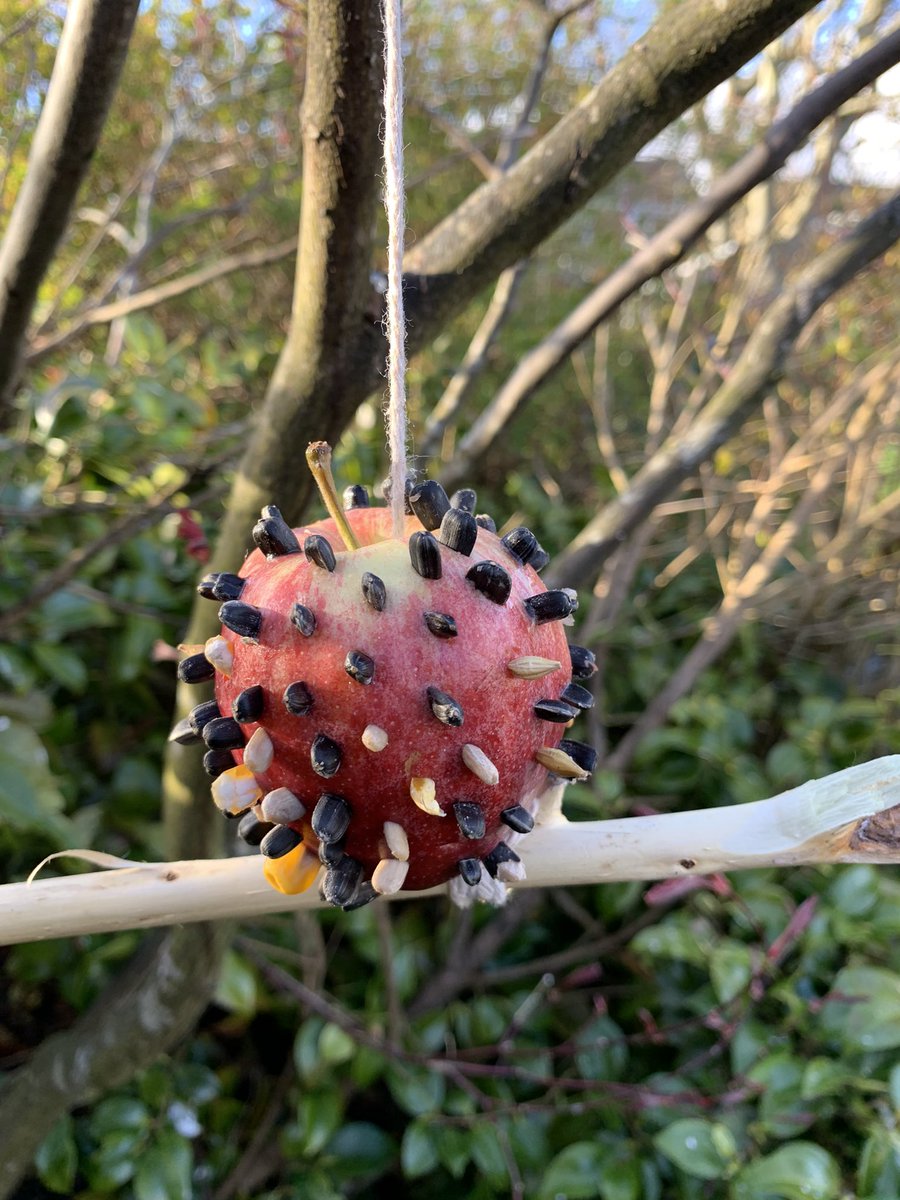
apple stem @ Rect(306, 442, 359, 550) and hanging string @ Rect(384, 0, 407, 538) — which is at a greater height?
hanging string @ Rect(384, 0, 407, 538)

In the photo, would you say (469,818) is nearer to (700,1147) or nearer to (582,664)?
(582,664)

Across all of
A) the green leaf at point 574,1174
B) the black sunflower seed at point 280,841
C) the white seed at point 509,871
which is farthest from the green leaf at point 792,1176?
the black sunflower seed at point 280,841

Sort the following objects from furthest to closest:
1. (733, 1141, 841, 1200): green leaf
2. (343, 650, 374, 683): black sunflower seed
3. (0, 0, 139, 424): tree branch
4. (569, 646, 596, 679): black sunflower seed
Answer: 1. (733, 1141, 841, 1200): green leaf
2. (0, 0, 139, 424): tree branch
3. (569, 646, 596, 679): black sunflower seed
4. (343, 650, 374, 683): black sunflower seed

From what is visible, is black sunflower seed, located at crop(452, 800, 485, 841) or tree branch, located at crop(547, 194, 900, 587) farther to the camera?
tree branch, located at crop(547, 194, 900, 587)

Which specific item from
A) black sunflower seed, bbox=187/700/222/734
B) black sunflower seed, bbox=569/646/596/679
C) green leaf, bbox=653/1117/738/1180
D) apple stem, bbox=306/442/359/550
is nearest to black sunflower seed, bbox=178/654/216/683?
black sunflower seed, bbox=187/700/222/734

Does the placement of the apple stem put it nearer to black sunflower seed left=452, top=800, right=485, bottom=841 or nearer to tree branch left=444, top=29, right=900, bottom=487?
black sunflower seed left=452, top=800, right=485, bottom=841

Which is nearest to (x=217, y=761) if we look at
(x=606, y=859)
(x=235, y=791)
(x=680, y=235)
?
(x=235, y=791)

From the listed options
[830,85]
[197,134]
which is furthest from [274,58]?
[830,85]
